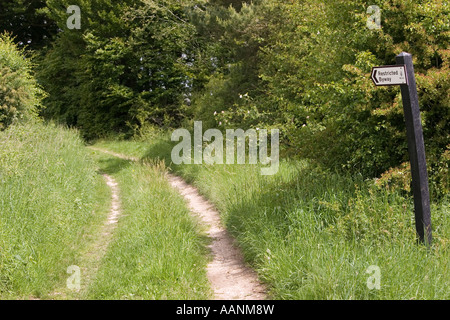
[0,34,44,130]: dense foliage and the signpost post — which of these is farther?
[0,34,44,130]: dense foliage

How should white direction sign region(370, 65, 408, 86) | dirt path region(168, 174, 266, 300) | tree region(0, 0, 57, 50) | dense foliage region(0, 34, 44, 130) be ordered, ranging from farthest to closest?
tree region(0, 0, 57, 50), dense foliage region(0, 34, 44, 130), dirt path region(168, 174, 266, 300), white direction sign region(370, 65, 408, 86)

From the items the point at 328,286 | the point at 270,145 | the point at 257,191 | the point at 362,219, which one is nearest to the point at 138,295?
the point at 328,286

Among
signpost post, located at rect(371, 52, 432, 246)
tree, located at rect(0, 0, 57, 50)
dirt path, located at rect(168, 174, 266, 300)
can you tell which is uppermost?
tree, located at rect(0, 0, 57, 50)

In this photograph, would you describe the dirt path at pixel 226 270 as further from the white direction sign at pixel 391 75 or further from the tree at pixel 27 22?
the tree at pixel 27 22

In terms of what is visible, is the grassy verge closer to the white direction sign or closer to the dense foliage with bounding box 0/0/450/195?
the dense foliage with bounding box 0/0/450/195

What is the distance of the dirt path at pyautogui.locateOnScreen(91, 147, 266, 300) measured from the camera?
498cm

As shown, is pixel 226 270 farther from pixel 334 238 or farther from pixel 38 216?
pixel 38 216

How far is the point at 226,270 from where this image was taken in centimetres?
585

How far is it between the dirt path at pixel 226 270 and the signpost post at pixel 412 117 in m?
1.96

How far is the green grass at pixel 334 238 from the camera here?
406 centimetres

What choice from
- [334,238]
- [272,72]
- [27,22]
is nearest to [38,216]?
[334,238]

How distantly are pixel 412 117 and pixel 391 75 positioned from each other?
1.53ft

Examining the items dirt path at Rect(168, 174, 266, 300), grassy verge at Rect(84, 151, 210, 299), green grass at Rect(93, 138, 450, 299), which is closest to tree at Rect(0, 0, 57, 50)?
grassy verge at Rect(84, 151, 210, 299)
